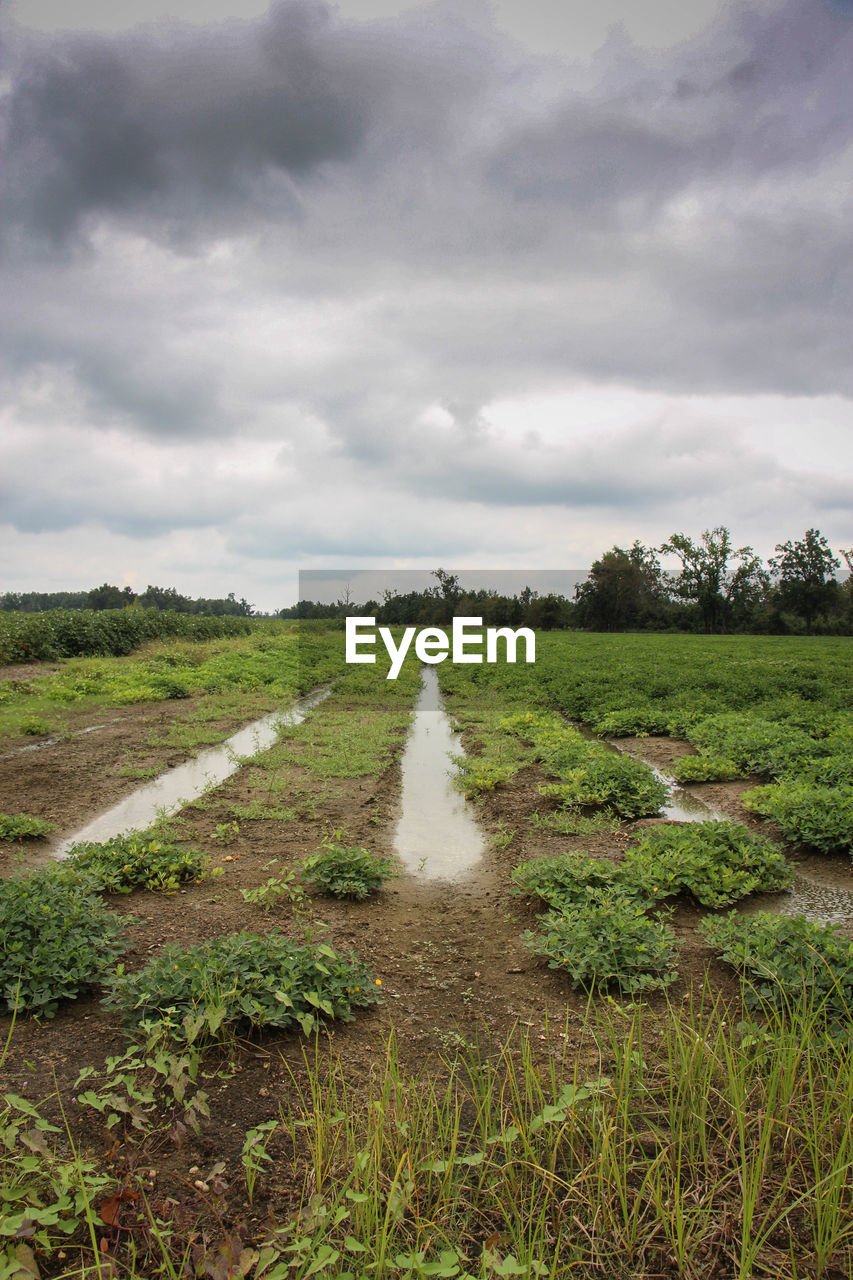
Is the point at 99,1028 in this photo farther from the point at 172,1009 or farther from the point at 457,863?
the point at 457,863

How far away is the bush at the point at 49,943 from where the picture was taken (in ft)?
13.4

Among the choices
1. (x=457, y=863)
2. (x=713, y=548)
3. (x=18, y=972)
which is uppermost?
(x=713, y=548)

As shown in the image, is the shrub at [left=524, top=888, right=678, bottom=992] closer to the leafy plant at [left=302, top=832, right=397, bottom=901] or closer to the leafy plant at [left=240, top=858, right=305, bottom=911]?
the leafy plant at [left=302, top=832, right=397, bottom=901]

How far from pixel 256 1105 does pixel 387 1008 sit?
114 cm

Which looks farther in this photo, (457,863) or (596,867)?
(457,863)

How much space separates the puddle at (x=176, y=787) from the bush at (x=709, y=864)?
5143mm

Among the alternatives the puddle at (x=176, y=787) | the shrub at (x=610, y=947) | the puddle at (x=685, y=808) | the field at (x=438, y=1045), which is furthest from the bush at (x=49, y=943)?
the puddle at (x=685, y=808)

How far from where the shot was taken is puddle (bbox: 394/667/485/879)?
25.0ft

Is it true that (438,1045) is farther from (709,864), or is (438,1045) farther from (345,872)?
(709,864)

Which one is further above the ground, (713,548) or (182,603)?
(713,548)

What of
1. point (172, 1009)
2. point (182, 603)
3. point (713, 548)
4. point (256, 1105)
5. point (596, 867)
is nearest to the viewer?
point (256, 1105)

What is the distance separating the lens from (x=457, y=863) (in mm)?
7562

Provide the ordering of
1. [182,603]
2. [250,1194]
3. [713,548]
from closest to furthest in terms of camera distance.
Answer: [250,1194]
[713,548]
[182,603]

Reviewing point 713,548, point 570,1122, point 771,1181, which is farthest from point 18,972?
point 713,548
